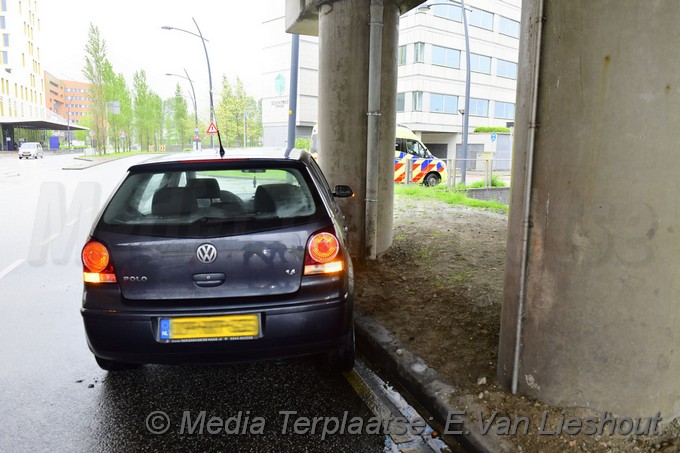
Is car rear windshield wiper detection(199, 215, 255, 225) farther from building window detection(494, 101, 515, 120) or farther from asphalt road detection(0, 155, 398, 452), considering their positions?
building window detection(494, 101, 515, 120)

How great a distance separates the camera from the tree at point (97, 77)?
52.7 m

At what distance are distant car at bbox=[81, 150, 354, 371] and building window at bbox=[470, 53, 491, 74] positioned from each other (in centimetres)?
4795

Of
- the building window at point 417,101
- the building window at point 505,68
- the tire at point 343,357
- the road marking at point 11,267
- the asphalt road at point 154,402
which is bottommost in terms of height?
the road marking at point 11,267

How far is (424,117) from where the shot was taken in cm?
4500

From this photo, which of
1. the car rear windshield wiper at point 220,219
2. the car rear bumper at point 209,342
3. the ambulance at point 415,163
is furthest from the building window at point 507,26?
the car rear bumper at point 209,342

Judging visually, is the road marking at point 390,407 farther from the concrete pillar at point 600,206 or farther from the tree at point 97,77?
the tree at point 97,77

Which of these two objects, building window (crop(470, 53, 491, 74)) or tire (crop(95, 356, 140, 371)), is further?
building window (crop(470, 53, 491, 74))

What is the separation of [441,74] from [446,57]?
A: 160 cm

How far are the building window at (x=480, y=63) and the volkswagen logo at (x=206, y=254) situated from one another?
48.2 m

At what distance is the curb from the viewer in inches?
110

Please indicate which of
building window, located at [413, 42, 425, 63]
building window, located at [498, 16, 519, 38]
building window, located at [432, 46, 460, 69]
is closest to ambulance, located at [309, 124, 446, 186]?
building window, located at [413, 42, 425, 63]

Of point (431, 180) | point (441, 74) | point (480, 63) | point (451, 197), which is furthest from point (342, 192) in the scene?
point (480, 63)

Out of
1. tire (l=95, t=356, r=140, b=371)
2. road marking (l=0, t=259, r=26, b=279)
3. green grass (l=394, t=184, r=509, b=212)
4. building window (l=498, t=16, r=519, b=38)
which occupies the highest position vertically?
building window (l=498, t=16, r=519, b=38)

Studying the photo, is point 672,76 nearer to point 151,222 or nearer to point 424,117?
point 151,222
